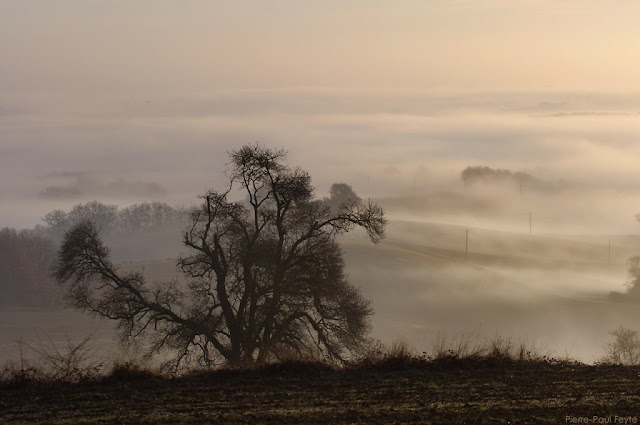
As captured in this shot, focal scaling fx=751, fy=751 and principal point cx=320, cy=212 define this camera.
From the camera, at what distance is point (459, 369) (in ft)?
57.1

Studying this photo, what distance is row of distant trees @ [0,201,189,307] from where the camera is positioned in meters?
113

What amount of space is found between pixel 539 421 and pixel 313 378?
5.84m

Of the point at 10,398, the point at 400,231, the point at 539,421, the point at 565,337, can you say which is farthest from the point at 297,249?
the point at 400,231

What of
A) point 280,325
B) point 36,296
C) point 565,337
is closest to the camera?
point 280,325

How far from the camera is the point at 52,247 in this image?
133125 mm

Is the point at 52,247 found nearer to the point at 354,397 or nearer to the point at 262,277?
the point at 262,277

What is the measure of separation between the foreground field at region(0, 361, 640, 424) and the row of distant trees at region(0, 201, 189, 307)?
1710 inches

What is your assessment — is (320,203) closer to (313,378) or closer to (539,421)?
(313,378)

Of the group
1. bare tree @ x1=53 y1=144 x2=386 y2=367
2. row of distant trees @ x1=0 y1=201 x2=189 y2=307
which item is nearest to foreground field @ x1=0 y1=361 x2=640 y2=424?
bare tree @ x1=53 y1=144 x2=386 y2=367

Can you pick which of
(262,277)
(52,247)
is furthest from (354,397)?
(52,247)

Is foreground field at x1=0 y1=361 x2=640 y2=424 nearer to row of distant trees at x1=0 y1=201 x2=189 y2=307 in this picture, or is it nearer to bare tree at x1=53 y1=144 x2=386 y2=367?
bare tree at x1=53 y1=144 x2=386 y2=367

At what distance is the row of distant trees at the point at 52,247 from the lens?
113 metres

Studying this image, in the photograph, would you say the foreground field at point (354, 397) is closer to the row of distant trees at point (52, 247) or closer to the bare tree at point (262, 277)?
the bare tree at point (262, 277)

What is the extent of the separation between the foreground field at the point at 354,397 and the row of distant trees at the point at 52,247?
142 ft
